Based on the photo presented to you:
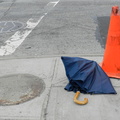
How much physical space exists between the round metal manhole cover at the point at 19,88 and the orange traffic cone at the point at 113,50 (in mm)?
1270

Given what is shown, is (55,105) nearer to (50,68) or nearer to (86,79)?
(86,79)

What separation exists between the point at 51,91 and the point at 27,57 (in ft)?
6.02

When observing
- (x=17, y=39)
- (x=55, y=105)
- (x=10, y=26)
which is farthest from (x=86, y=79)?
(x=10, y=26)

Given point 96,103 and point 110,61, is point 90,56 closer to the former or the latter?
point 110,61

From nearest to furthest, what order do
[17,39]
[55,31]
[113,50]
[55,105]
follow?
[55,105] → [113,50] → [17,39] → [55,31]

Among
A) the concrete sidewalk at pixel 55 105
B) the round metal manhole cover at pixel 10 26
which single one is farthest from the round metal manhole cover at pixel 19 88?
the round metal manhole cover at pixel 10 26

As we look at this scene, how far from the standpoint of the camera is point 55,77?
4.79 metres

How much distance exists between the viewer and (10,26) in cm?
909

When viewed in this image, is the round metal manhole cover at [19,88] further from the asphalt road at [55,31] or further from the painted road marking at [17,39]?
the painted road marking at [17,39]

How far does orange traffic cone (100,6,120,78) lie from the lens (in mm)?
4629

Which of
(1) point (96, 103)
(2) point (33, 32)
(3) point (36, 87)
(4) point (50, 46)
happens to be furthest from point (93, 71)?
(2) point (33, 32)

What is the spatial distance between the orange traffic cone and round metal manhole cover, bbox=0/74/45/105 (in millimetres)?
1270

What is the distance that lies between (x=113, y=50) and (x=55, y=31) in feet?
12.3

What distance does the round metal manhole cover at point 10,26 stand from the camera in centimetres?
862
